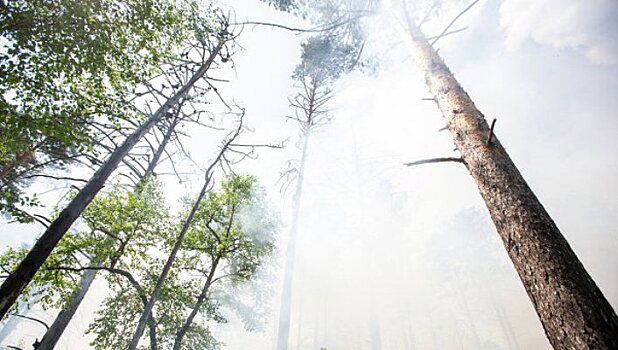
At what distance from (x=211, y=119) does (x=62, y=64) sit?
4.00m

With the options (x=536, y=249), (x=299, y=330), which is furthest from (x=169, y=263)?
(x=299, y=330)

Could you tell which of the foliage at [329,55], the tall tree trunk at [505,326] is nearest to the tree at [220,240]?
the foliage at [329,55]

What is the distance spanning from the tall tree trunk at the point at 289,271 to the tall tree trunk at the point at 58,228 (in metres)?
7.50

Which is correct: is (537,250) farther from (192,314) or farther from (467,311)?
(467,311)

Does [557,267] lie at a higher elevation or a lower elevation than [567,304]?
higher

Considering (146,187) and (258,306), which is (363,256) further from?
(146,187)

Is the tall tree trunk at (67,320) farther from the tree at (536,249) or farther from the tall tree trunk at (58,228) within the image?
the tree at (536,249)

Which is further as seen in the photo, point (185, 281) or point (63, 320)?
point (185, 281)

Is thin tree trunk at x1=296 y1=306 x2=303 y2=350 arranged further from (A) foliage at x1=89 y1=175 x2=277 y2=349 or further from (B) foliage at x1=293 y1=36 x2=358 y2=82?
(B) foliage at x1=293 y1=36 x2=358 y2=82

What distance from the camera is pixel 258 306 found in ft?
64.7

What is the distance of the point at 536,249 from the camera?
2.01 meters

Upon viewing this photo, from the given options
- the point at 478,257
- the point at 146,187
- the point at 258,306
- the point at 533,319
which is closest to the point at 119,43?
the point at 146,187

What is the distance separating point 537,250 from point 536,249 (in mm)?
11

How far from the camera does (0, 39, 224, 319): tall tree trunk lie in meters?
3.91
